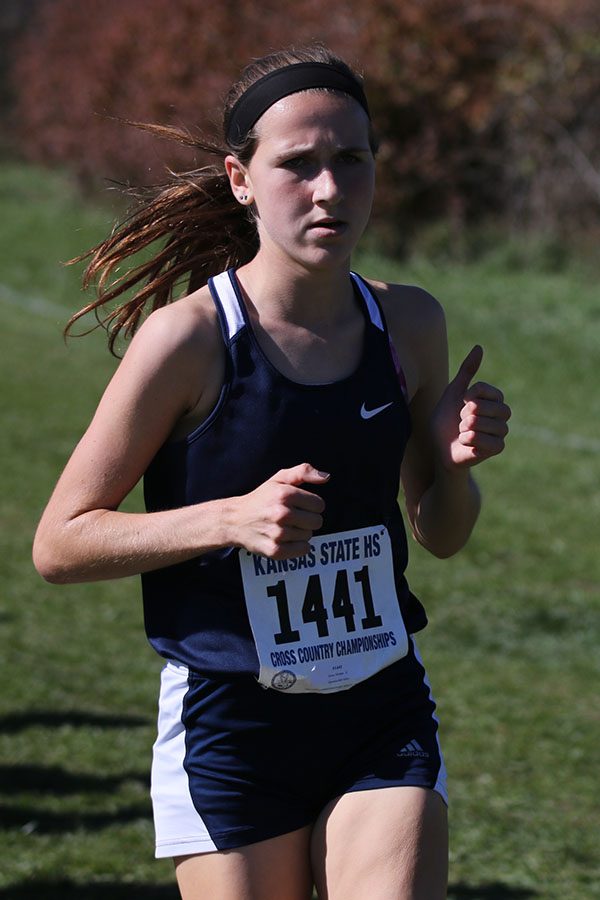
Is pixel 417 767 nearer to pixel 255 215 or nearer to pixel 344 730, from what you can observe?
pixel 344 730

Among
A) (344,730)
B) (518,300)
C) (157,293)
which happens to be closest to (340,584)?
(344,730)

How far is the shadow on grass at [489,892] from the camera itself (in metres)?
4.48

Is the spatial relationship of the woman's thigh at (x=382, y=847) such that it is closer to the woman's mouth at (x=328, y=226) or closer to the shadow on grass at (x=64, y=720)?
the woman's mouth at (x=328, y=226)

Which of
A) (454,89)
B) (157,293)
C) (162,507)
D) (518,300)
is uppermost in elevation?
(454,89)

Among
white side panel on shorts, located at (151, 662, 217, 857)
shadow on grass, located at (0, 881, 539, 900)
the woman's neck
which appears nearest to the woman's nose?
the woman's neck

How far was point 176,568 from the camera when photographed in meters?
2.77

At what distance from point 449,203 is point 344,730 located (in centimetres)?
1541

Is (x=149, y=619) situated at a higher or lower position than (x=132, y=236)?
lower

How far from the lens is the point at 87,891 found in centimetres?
443

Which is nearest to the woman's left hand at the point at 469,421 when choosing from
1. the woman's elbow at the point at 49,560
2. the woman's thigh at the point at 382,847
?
the woman's thigh at the point at 382,847

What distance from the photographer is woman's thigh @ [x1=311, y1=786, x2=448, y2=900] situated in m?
2.64

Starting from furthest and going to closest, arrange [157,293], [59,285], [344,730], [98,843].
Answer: [59,285]
[98,843]
[157,293]
[344,730]

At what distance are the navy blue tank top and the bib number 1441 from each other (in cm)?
6

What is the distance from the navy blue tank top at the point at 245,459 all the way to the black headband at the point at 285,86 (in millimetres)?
292
